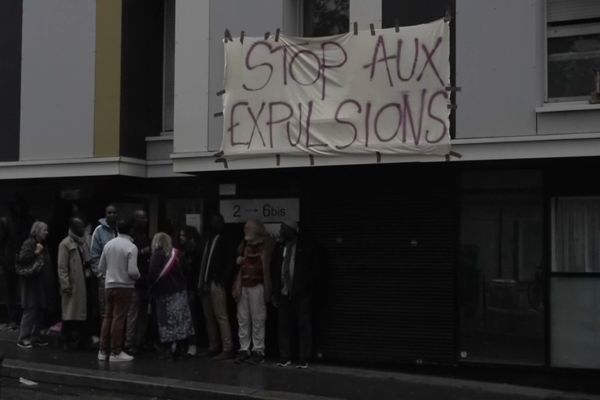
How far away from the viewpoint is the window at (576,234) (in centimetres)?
910

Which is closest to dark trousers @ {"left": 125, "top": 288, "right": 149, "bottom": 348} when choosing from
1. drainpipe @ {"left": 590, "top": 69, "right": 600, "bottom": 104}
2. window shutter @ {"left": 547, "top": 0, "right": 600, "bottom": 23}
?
drainpipe @ {"left": 590, "top": 69, "right": 600, "bottom": 104}

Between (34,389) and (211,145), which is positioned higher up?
(211,145)

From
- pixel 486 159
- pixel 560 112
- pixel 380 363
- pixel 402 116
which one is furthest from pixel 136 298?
pixel 560 112

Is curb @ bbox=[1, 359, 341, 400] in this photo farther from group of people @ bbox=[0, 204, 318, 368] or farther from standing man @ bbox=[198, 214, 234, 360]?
standing man @ bbox=[198, 214, 234, 360]

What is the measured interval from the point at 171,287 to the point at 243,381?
184cm

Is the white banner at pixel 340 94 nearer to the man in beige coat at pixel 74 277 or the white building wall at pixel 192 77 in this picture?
the white building wall at pixel 192 77

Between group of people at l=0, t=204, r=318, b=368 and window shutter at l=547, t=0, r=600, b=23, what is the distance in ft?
13.5

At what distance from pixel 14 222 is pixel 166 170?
2.65 m

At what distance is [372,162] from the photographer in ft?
29.7

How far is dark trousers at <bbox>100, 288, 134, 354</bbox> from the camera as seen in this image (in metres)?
9.80

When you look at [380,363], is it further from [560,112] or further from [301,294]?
[560,112]

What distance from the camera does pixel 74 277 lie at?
1051 centimetres

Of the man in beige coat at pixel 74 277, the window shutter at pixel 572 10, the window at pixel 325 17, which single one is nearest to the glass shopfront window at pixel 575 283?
the window shutter at pixel 572 10

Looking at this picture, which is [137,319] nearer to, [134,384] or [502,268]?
[134,384]
